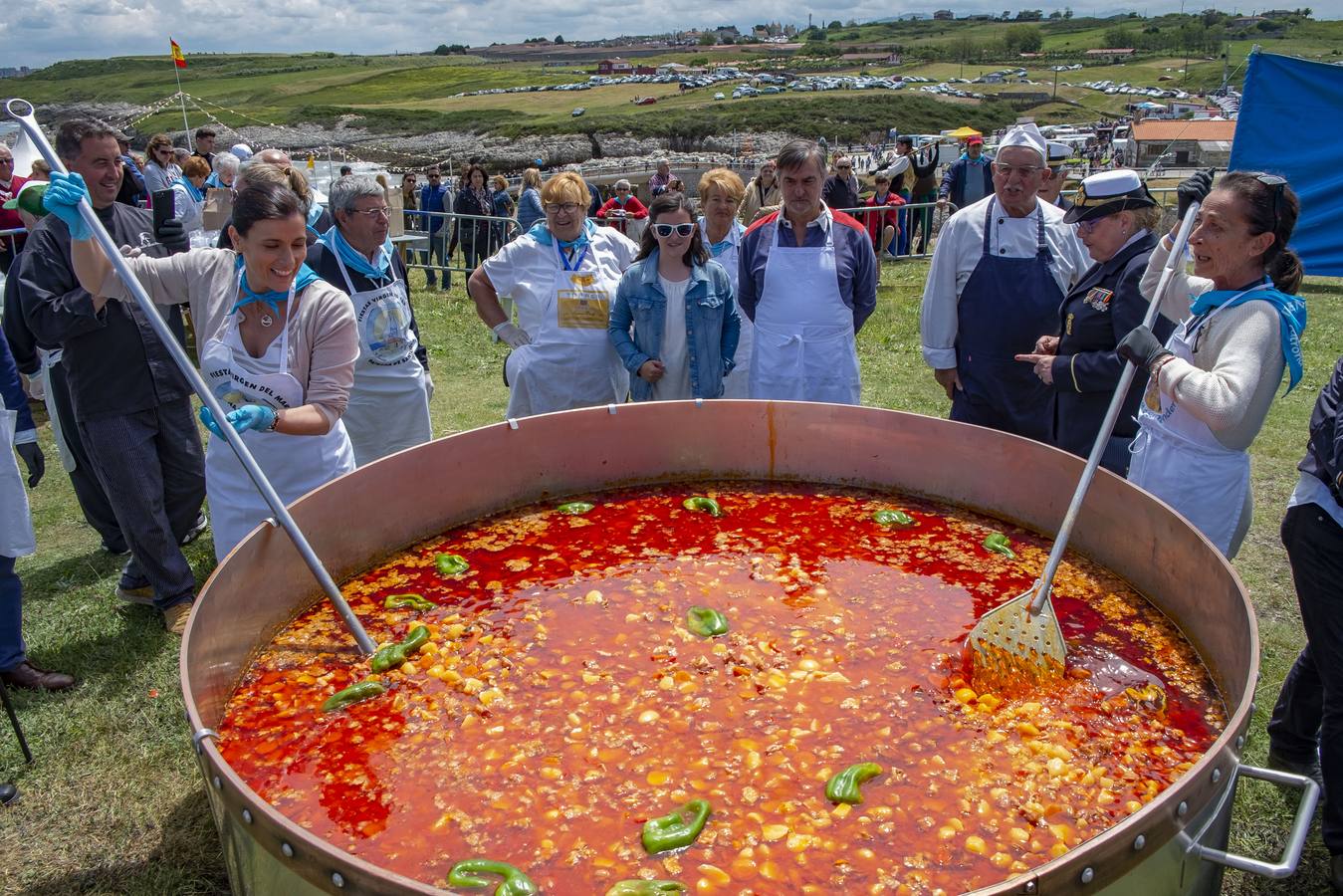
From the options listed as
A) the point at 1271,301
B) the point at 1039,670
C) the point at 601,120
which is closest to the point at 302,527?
the point at 1039,670

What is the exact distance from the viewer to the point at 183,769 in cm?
377

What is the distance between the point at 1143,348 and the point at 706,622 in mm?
1797

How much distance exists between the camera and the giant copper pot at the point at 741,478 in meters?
1.91

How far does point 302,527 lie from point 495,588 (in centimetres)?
74

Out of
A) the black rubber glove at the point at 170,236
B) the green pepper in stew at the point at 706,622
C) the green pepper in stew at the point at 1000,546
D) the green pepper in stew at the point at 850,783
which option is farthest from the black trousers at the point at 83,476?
the green pepper in stew at the point at 1000,546

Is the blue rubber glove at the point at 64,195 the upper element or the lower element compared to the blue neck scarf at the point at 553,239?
upper

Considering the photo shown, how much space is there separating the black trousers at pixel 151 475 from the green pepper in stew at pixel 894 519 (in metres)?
3.56

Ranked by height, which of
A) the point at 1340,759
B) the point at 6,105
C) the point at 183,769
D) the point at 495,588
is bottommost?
the point at 183,769

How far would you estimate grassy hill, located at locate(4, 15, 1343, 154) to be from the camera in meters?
73.9

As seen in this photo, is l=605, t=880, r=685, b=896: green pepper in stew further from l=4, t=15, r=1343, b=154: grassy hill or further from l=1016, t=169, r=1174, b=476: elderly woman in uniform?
l=4, t=15, r=1343, b=154: grassy hill

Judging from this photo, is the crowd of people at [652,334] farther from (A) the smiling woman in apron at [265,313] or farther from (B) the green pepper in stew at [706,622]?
(B) the green pepper in stew at [706,622]

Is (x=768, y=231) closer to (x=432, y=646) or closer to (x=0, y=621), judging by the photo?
(x=432, y=646)

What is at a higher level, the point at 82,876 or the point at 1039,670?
the point at 1039,670

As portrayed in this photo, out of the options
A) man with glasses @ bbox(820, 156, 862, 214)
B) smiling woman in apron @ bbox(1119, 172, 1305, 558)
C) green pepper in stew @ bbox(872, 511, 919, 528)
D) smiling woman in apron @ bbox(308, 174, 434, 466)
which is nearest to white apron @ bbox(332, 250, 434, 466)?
smiling woman in apron @ bbox(308, 174, 434, 466)
